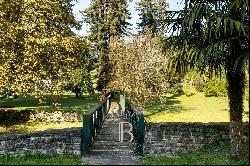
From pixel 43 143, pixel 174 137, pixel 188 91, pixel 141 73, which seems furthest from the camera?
pixel 188 91

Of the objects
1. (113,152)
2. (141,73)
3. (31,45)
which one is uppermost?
(31,45)

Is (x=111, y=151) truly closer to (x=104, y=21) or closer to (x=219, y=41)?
(x=219, y=41)

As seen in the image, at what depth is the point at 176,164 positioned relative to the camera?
10.2m

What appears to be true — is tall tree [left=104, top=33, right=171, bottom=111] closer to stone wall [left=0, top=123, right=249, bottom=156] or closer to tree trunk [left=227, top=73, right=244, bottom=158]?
stone wall [left=0, top=123, right=249, bottom=156]

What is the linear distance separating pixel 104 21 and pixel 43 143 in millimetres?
41439

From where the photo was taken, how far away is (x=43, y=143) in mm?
14531

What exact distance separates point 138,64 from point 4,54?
31.2 feet

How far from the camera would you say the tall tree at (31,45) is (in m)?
24.6

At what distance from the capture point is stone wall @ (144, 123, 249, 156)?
1652 centimetres

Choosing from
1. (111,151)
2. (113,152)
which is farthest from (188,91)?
→ (113,152)

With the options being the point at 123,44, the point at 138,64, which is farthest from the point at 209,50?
the point at 123,44

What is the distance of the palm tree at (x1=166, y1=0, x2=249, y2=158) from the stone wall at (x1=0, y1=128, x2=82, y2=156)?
184 inches

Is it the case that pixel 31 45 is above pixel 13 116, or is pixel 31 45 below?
above

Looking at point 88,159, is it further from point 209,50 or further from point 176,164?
point 209,50
